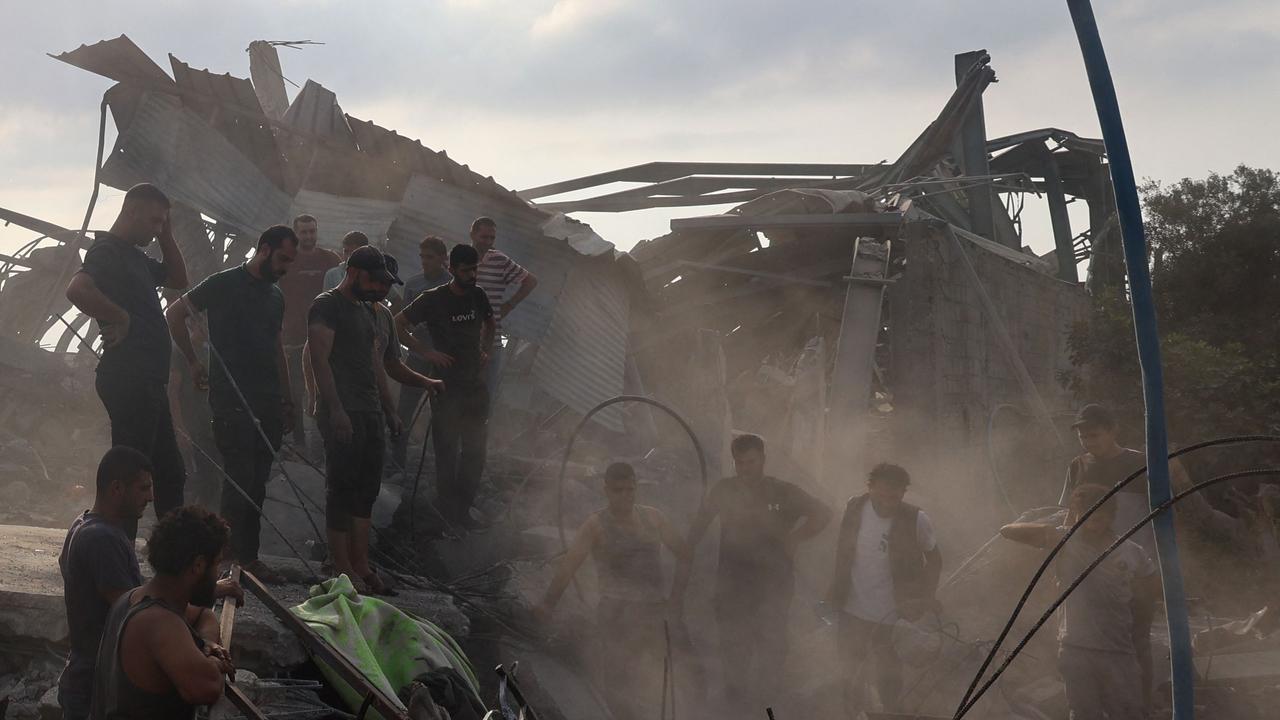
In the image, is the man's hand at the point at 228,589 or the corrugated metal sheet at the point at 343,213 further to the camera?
the corrugated metal sheet at the point at 343,213

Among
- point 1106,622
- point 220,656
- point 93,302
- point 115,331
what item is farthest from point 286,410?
point 1106,622

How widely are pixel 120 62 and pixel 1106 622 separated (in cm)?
916

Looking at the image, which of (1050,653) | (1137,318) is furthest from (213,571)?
(1050,653)

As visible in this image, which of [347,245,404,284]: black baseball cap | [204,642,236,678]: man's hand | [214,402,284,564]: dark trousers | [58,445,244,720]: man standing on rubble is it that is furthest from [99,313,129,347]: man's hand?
[204,642,236,678]: man's hand

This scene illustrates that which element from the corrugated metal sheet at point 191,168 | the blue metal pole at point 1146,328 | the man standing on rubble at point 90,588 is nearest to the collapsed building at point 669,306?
the corrugated metal sheet at point 191,168

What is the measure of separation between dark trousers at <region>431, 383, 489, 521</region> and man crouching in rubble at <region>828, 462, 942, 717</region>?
8.13 feet

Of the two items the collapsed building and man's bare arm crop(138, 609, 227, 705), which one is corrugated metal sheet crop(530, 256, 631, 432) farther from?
man's bare arm crop(138, 609, 227, 705)

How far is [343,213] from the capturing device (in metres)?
10.1

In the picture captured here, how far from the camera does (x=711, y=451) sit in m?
9.62

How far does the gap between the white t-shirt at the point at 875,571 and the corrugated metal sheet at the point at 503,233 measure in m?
4.89

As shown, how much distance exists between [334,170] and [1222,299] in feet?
43.0

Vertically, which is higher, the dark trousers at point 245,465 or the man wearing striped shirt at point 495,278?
the man wearing striped shirt at point 495,278

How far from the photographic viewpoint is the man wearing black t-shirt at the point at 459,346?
6.64 m

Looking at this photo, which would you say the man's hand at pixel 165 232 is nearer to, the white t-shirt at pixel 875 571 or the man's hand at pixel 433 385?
the man's hand at pixel 433 385
